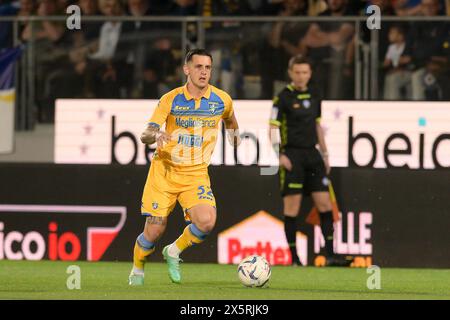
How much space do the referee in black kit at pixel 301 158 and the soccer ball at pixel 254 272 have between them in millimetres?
2991

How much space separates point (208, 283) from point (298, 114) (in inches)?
119

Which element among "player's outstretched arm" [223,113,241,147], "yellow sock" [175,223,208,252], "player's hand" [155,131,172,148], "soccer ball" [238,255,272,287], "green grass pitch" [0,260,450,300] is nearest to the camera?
"green grass pitch" [0,260,450,300]

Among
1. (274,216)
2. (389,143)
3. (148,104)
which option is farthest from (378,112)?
(148,104)

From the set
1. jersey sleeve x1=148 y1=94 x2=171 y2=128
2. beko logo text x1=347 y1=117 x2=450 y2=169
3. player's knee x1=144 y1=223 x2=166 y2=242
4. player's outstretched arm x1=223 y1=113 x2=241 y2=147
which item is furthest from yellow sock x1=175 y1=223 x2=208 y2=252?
beko logo text x1=347 y1=117 x2=450 y2=169

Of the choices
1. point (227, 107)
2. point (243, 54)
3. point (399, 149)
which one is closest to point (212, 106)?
point (227, 107)

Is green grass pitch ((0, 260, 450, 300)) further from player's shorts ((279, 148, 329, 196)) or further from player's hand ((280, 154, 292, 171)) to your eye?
player's hand ((280, 154, 292, 171))

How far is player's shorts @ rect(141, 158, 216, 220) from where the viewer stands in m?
11.1

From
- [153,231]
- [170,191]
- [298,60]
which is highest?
[298,60]

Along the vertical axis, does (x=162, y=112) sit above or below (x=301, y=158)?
above

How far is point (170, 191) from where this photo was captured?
1112cm

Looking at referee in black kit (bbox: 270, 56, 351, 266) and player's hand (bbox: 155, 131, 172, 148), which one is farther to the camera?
referee in black kit (bbox: 270, 56, 351, 266)

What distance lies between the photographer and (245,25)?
1488 cm

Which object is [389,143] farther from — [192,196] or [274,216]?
[192,196]

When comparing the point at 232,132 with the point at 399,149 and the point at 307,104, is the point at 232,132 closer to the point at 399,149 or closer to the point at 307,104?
the point at 307,104
